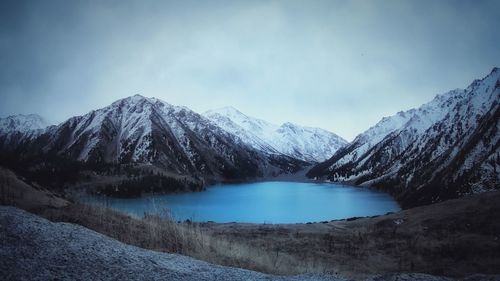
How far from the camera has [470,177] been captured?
7794 cm

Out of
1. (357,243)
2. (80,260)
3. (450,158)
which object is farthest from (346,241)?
(450,158)

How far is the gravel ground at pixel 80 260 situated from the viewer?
577 centimetres

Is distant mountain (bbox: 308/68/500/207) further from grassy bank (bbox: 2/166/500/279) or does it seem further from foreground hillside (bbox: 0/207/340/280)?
foreground hillside (bbox: 0/207/340/280)

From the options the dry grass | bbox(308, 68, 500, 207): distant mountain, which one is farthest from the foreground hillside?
bbox(308, 68, 500, 207): distant mountain

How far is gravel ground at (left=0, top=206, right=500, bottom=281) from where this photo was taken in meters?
5.77

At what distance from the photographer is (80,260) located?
6.47 m

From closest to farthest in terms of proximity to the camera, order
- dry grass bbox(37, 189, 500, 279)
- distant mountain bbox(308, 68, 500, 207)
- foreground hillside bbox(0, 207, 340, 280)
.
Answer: foreground hillside bbox(0, 207, 340, 280) < dry grass bbox(37, 189, 500, 279) < distant mountain bbox(308, 68, 500, 207)

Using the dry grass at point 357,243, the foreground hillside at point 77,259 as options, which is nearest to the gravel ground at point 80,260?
the foreground hillside at point 77,259

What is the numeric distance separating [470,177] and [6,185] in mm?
85690

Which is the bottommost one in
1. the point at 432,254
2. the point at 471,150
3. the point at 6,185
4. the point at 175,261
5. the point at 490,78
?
the point at 432,254

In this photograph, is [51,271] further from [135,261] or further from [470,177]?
[470,177]

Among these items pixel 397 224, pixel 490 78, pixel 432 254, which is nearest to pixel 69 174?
pixel 397 224

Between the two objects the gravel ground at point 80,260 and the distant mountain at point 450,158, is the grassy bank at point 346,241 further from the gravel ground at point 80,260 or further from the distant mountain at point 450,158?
the distant mountain at point 450,158

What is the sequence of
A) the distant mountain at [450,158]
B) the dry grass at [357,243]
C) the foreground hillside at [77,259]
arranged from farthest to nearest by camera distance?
the distant mountain at [450,158] → the dry grass at [357,243] → the foreground hillside at [77,259]
